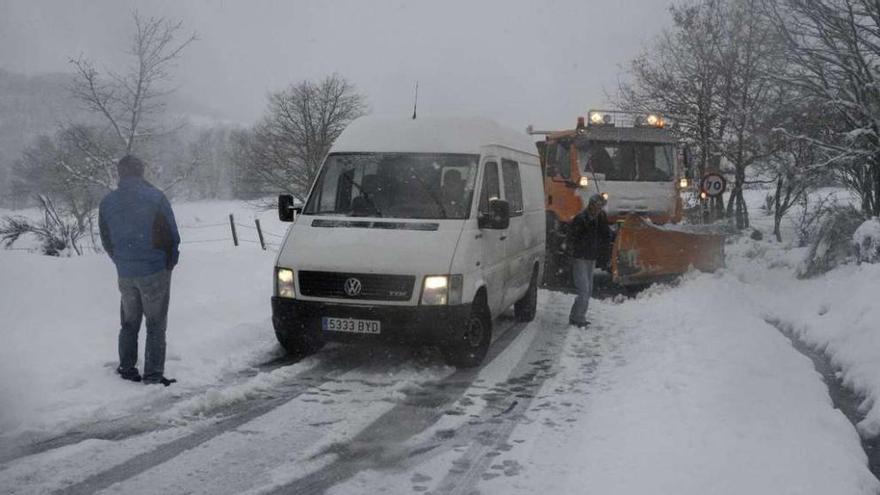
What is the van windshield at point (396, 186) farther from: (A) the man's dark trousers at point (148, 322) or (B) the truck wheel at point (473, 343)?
(A) the man's dark trousers at point (148, 322)

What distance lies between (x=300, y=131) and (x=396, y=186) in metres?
39.7

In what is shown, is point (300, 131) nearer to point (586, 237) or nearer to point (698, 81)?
point (698, 81)

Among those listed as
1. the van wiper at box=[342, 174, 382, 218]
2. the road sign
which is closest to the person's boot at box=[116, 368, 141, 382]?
the van wiper at box=[342, 174, 382, 218]

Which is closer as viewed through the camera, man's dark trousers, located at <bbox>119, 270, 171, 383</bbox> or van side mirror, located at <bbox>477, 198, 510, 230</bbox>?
man's dark trousers, located at <bbox>119, 270, 171, 383</bbox>

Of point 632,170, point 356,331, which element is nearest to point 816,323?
point 632,170

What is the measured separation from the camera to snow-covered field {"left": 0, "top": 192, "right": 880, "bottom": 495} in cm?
399

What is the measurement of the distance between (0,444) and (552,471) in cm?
345

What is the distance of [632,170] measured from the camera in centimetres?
1303

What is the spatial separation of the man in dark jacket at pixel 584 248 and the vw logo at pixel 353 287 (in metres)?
3.89

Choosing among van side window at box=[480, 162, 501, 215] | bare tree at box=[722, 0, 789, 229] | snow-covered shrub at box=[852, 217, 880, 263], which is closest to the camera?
van side window at box=[480, 162, 501, 215]

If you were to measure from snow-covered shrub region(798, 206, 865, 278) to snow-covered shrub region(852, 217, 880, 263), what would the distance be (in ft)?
1.78

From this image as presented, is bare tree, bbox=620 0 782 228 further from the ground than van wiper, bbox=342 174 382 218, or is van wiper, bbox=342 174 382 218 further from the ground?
bare tree, bbox=620 0 782 228

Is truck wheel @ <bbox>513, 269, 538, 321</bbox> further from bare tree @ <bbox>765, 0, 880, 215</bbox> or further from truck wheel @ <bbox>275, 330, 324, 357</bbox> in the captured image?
bare tree @ <bbox>765, 0, 880, 215</bbox>

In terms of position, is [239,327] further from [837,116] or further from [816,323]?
[837,116]
